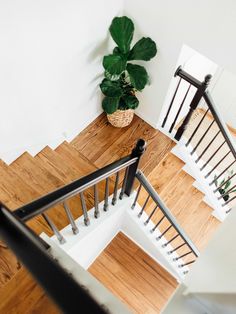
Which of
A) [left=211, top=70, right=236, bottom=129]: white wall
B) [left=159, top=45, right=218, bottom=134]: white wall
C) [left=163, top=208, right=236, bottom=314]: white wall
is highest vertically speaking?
[left=159, top=45, right=218, bottom=134]: white wall

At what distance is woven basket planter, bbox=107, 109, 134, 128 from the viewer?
11.7 feet

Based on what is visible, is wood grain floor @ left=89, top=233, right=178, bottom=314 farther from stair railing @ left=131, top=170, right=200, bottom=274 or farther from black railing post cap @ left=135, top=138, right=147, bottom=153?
black railing post cap @ left=135, top=138, right=147, bottom=153

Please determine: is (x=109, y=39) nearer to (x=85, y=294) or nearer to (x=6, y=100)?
(x=6, y=100)

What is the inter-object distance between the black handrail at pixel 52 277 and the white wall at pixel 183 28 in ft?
7.79

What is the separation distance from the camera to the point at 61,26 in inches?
96.7

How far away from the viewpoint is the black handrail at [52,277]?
0.64 metres

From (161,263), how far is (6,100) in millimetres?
2424

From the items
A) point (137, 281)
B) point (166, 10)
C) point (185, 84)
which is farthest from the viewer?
point (185, 84)

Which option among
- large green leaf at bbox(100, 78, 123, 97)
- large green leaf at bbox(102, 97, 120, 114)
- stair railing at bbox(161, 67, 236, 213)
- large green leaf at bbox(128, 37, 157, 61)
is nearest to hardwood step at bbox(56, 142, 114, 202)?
large green leaf at bbox(102, 97, 120, 114)

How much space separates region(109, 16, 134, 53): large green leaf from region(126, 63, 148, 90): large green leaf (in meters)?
0.24

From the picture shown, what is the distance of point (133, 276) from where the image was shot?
10.8ft

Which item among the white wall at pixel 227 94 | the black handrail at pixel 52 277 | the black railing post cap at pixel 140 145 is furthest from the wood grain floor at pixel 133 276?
the white wall at pixel 227 94

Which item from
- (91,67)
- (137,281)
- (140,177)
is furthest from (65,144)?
(137,281)

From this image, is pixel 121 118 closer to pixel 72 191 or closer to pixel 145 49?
pixel 145 49
